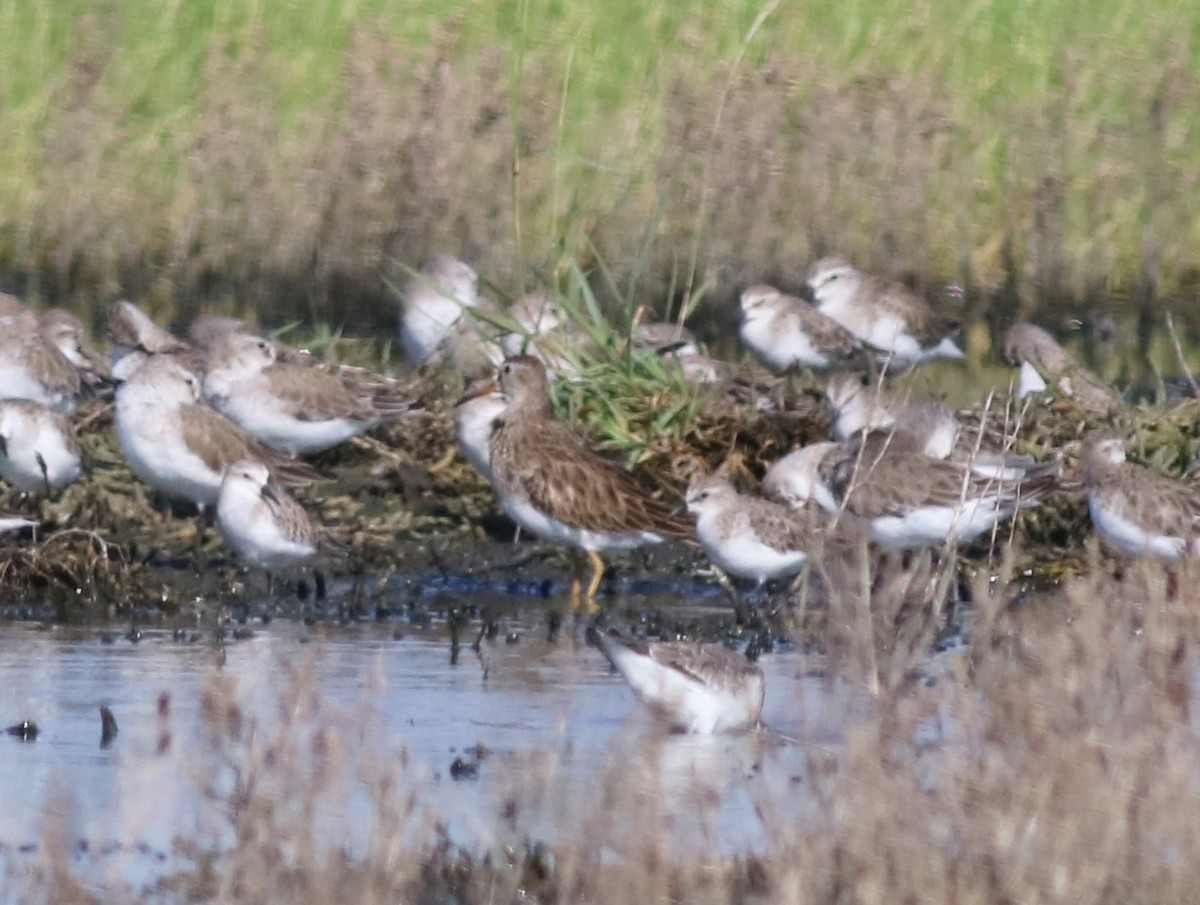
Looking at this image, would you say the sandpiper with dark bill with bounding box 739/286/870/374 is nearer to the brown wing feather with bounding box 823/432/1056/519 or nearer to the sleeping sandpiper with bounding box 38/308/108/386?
the sleeping sandpiper with bounding box 38/308/108/386

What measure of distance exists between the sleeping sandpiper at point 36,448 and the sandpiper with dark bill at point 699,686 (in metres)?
3.80

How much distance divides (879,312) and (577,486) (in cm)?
528

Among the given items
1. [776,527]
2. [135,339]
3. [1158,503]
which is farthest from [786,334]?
[776,527]

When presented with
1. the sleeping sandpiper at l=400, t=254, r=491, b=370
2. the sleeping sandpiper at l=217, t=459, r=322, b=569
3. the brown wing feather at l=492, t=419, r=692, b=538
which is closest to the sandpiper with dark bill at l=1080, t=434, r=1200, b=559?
the brown wing feather at l=492, t=419, r=692, b=538

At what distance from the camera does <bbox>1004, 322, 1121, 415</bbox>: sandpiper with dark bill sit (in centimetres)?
1295

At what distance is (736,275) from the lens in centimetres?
1805

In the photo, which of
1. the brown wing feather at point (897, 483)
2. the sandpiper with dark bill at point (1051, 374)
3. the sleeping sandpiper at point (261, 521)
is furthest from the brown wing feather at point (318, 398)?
the sandpiper with dark bill at point (1051, 374)

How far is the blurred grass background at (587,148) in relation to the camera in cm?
1762

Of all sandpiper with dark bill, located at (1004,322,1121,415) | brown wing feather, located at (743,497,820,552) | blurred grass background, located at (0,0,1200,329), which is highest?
brown wing feather, located at (743,497,820,552)

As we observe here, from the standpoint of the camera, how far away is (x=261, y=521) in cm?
1042

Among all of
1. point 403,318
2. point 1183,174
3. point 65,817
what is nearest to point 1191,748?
point 65,817

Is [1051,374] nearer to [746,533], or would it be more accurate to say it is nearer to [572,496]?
[572,496]

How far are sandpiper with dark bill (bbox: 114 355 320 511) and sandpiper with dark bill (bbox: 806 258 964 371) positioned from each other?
16.4 feet

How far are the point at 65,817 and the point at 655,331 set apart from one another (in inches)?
352
